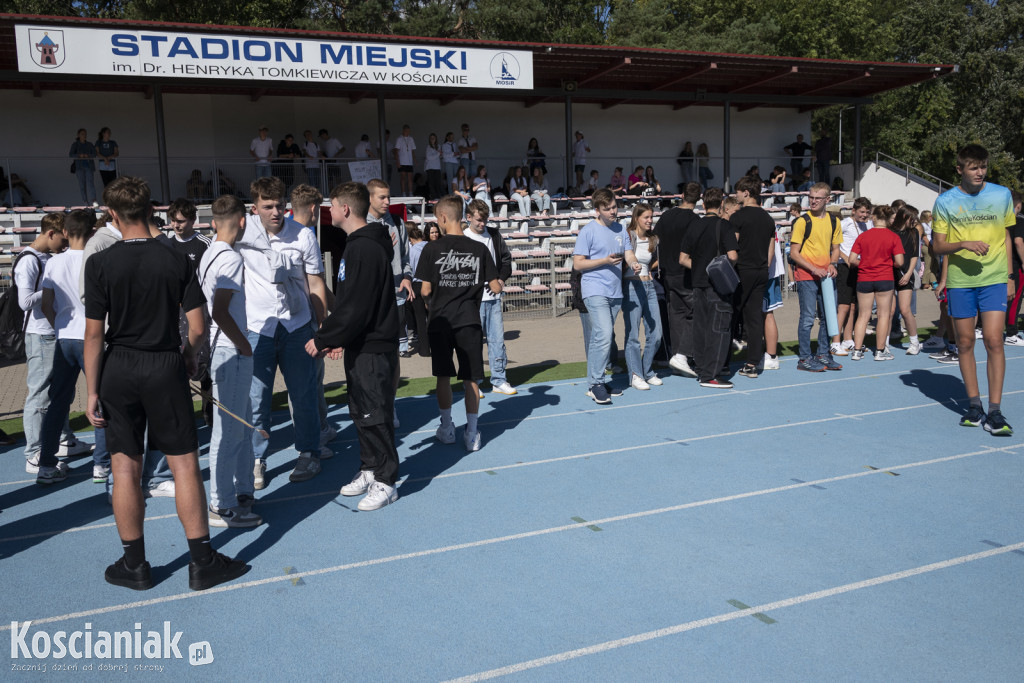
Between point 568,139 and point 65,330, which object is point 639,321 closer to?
point 65,330

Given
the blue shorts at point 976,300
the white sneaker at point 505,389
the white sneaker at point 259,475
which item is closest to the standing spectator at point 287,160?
the white sneaker at point 505,389

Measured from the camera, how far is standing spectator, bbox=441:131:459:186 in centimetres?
2064

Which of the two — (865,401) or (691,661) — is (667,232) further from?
(691,661)

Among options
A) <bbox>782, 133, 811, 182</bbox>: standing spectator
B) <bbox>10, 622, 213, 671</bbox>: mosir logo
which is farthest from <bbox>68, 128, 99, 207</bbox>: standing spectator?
<bbox>782, 133, 811, 182</bbox>: standing spectator

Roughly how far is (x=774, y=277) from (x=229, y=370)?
6.73 m

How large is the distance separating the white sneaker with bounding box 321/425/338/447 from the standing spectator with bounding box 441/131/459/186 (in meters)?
14.7

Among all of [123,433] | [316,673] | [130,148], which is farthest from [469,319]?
[130,148]

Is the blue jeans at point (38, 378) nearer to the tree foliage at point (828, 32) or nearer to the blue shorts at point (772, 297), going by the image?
the blue shorts at point (772, 297)

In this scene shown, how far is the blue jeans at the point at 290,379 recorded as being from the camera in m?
5.57

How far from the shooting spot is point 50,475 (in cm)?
583

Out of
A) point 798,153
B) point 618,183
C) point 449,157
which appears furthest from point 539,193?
point 798,153

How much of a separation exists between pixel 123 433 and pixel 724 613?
2953mm

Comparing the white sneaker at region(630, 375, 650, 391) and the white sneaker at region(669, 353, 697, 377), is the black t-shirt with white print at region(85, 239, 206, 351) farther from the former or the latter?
the white sneaker at region(669, 353, 697, 377)

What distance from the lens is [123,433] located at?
3.93 metres
